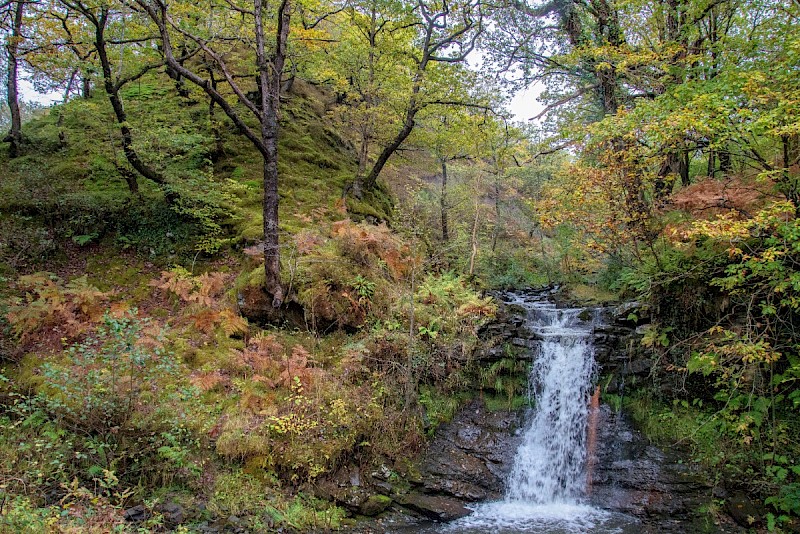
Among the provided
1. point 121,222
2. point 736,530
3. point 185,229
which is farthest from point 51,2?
point 736,530

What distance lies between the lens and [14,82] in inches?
479

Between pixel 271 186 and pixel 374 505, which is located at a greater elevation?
pixel 271 186

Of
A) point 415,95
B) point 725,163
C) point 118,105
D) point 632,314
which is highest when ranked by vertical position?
point 415,95

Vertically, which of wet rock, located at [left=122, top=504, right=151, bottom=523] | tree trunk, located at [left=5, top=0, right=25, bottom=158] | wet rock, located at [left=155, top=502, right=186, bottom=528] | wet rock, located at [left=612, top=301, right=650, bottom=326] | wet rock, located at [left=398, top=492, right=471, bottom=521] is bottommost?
wet rock, located at [left=398, top=492, right=471, bottom=521]

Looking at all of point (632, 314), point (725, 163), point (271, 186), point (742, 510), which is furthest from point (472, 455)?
point (725, 163)

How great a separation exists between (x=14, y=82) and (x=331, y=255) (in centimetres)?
1124

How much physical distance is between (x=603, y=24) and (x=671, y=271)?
7.69 meters

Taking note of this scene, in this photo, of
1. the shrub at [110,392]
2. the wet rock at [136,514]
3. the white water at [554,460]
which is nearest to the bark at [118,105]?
the shrub at [110,392]

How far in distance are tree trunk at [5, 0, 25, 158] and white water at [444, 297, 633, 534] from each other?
15.5 metres

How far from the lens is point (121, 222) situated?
1060 cm

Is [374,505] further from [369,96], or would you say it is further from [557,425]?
[369,96]

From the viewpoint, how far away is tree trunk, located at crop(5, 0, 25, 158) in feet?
36.9

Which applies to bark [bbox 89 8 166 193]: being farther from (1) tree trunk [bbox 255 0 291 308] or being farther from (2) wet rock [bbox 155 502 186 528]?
(2) wet rock [bbox 155 502 186 528]

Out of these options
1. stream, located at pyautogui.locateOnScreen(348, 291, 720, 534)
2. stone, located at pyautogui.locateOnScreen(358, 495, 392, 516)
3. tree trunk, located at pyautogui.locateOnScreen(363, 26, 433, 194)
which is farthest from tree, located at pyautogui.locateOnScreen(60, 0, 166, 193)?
stream, located at pyautogui.locateOnScreen(348, 291, 720, 534)
